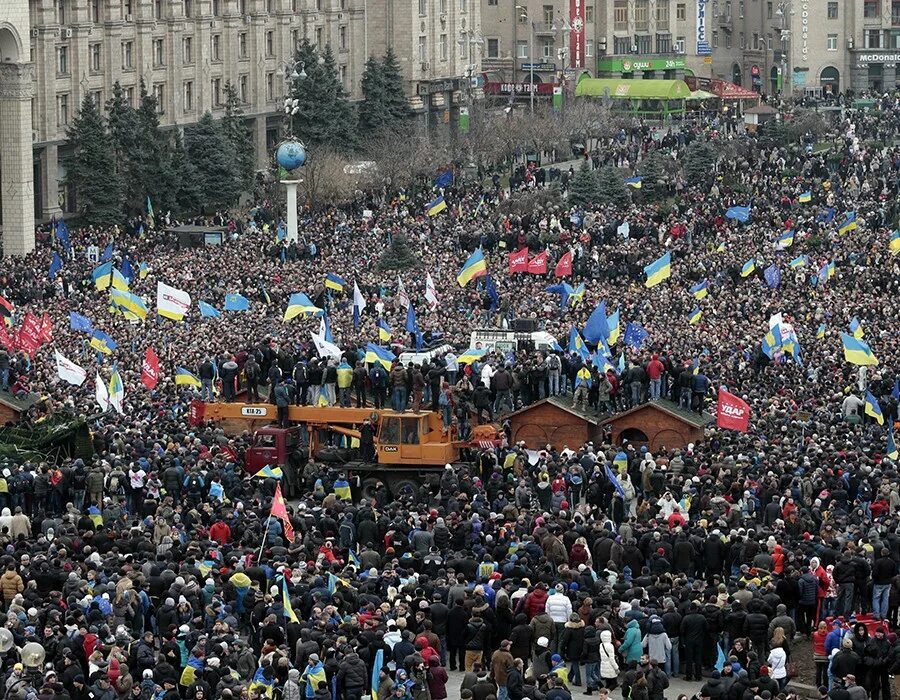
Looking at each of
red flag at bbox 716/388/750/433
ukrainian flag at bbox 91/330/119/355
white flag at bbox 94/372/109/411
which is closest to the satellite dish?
white flag at bbox 94/372/109/411

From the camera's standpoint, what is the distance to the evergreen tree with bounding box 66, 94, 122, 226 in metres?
82.1

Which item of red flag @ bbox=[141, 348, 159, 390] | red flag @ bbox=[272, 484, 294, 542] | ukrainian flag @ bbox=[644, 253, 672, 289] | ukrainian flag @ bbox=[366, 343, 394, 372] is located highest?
ukrainian flag @ bbox=[644, 253, 672, 289]

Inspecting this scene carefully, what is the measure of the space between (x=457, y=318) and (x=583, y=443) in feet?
45.8

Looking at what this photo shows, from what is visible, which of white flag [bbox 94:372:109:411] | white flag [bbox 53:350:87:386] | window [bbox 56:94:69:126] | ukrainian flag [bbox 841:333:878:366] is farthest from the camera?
window [bbox 56:94:69:126]

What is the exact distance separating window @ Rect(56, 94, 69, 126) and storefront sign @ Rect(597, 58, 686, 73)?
1701 inches

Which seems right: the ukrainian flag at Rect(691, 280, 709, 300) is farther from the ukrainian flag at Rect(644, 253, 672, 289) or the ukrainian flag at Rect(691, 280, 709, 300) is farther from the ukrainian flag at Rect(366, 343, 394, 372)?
the ukrainian flag at Rect(366, 343, 394, 372)

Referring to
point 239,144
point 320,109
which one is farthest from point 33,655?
point 320,109

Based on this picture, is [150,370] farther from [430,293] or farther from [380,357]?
[430,293]

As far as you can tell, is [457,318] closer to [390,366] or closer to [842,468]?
[390,366]

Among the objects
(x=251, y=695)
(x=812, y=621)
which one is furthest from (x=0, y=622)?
(x=812, y=621)

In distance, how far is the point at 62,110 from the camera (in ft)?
283

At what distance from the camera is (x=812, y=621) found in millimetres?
35094

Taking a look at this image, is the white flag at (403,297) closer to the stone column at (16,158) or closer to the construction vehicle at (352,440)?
the construction vehicle at (352,440)

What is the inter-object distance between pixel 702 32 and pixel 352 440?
85843 mm
